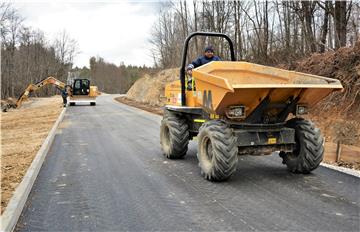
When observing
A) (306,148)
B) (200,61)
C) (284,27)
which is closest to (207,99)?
(200,61)

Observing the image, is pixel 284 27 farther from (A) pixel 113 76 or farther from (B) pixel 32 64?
(A) pixel 113 76

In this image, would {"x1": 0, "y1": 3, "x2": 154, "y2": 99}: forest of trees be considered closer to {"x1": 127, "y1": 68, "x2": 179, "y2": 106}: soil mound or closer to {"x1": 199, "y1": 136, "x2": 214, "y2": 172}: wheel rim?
{"x1": 127, "y1": 68, "x2": 179, "y2": 106}: soil mound

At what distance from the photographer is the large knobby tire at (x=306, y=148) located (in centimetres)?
655

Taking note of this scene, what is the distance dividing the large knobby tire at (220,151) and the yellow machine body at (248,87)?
282mm

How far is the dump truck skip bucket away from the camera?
5863 millimetres

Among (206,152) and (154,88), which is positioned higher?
(154,88)

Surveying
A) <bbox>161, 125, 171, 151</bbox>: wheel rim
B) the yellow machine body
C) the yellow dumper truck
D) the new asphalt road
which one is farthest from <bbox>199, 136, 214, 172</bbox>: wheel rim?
<bbox>161, 125, 171, 151</bbox>: wheel rim

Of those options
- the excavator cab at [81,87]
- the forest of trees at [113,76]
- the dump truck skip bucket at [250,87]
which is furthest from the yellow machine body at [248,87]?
the forest of trees at [113,76]

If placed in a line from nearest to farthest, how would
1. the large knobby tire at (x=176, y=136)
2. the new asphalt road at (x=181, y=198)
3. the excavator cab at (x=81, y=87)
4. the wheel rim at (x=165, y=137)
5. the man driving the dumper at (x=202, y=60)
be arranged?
the new asphalt road at (x=181, y=198)
the man driving the dumper at (x=202, y=60)
the large knobby tire at (x=176, y=136)
the wheel rim at (x=165, y=137)
the excavator cab at (x=81, y=87)

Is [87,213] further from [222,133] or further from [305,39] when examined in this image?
[305,39]

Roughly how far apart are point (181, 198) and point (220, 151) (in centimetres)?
101

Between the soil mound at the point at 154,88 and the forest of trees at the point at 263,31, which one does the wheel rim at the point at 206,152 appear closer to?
the forest of trees at the point at 263,31

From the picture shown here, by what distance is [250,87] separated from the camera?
5.68m

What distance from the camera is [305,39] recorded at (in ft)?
56.2
